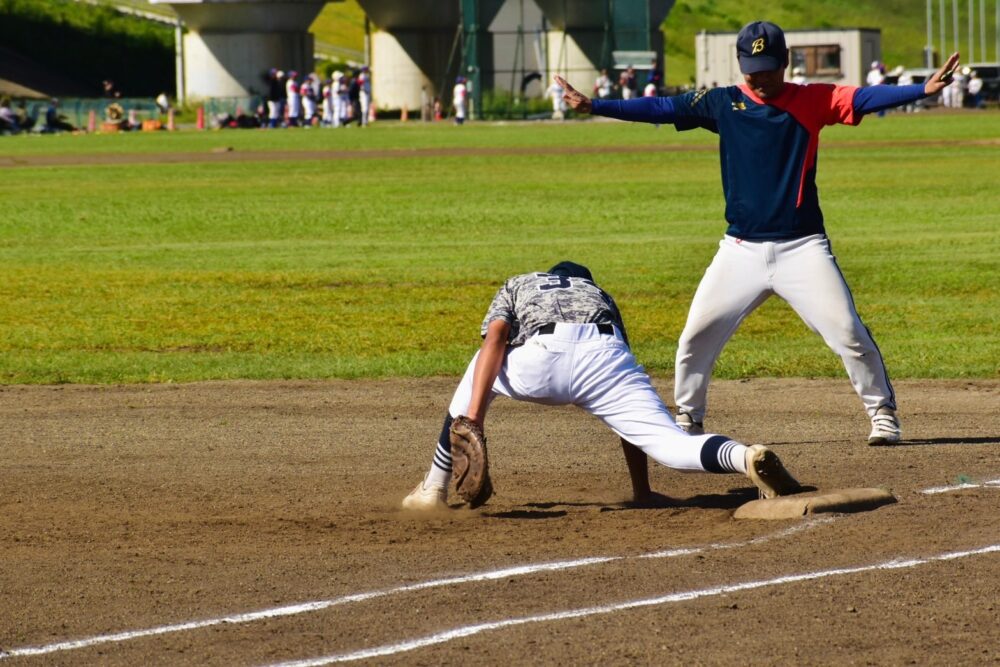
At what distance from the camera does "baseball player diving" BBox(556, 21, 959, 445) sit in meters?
8.34

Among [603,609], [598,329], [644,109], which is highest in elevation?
[644,109]

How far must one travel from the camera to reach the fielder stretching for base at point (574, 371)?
23.4ft

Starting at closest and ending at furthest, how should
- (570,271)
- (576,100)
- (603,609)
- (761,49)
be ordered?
1. (603,609)
2. (570,271)
3. (761,49)
4. (576,100)

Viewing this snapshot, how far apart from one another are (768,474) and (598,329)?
3.28 feet

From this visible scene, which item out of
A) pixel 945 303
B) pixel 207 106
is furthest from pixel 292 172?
pixel 207 106

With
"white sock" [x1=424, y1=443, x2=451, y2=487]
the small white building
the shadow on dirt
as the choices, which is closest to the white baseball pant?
the shadow on dirt

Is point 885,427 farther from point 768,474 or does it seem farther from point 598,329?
point 598,329

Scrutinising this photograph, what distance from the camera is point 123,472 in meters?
8.77

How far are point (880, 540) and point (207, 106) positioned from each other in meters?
64.5

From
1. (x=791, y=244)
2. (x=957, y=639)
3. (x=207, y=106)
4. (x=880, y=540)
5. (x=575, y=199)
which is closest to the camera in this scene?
(x=957, y=639)

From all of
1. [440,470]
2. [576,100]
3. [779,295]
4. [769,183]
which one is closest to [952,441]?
[779,295]

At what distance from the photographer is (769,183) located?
27.8 ft

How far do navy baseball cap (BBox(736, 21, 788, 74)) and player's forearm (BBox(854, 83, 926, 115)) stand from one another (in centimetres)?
44

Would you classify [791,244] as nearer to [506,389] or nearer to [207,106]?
[506,389]
